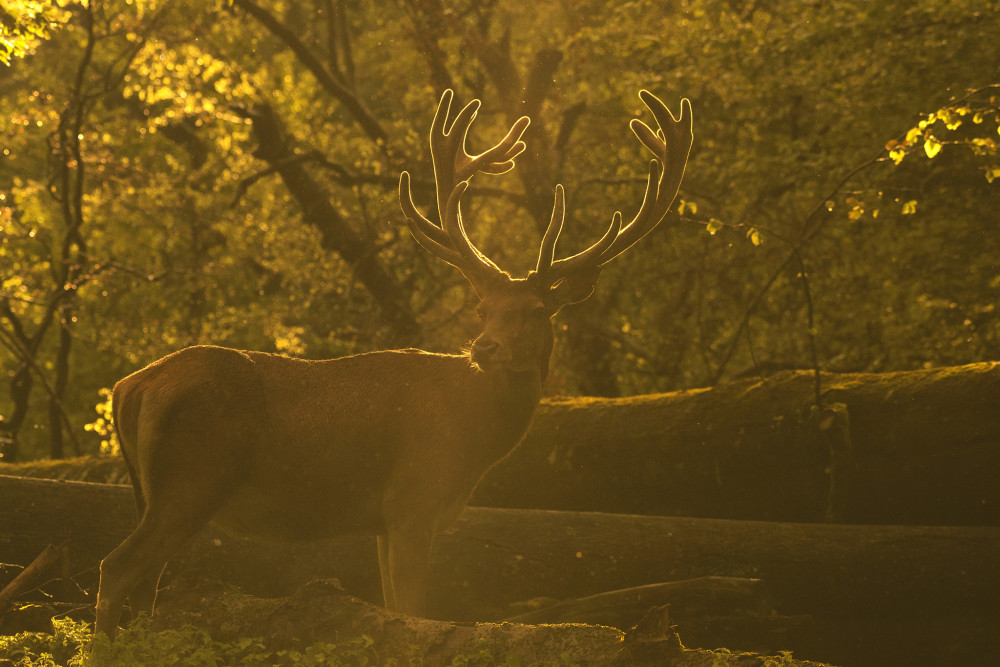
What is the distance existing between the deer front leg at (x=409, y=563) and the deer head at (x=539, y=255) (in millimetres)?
1160

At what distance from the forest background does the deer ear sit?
3.81m

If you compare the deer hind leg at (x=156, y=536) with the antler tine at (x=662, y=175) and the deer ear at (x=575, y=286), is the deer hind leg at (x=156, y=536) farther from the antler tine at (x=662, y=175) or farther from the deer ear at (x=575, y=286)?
the antler tine at (x=662, y=175)

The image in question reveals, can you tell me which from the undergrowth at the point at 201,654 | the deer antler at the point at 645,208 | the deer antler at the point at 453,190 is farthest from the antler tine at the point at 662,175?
the undergrowth at the point at 201,654

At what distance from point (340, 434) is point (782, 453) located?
438 centimetres

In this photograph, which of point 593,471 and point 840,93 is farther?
point 840,93

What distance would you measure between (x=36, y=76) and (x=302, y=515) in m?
20.3

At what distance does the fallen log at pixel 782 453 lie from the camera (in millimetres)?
8352

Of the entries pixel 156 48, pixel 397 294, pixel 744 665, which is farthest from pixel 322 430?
pixel 156 48

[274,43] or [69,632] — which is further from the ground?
[274,43]

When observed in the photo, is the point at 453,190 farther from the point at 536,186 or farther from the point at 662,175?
the point at 536,186

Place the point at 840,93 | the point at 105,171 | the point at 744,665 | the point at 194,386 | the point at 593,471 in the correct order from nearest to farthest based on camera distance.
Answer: the point at 744,665, the point at 194,386, the point at 593,471, the point at 840,93, the point at 105,171

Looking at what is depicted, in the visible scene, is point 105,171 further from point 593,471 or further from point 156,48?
point 593,471

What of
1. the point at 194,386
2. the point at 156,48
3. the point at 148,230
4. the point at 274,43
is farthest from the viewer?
the point at 274,43

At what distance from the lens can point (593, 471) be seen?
9328 mm
